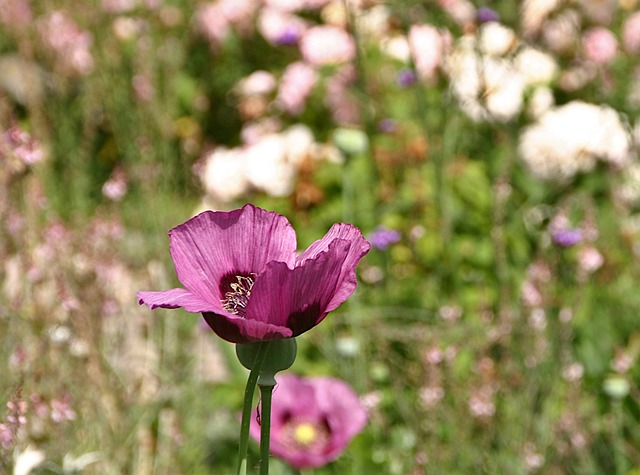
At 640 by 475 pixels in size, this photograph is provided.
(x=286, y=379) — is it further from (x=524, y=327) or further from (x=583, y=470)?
(x=583, y=470)

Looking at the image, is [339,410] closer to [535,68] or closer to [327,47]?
[327,47]

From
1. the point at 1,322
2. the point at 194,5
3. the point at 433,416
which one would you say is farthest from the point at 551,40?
the point at 1,322

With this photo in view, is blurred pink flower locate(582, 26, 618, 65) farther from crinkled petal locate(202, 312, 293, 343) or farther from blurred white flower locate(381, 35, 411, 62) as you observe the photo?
crinkled petal locate(202, 312, 293, 343)

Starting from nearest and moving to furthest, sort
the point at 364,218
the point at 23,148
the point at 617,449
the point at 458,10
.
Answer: the point at 23,148 → the point at 617,449 → the point at 364,218 → the point at 458,10

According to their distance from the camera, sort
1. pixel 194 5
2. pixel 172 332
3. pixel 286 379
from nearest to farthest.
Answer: pixel 286 379
pixel 172 332
pixel 194 5

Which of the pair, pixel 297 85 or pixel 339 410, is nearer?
pixel 339 410

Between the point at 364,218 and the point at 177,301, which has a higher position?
the point at 364,218

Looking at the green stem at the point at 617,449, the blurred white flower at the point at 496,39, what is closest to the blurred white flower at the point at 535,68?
the blurred white flower at the point at 496,39

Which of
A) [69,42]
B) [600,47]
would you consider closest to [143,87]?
[69,42]
